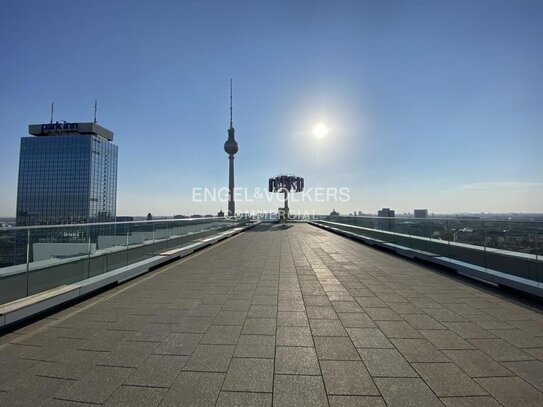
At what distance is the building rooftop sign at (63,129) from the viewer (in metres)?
113

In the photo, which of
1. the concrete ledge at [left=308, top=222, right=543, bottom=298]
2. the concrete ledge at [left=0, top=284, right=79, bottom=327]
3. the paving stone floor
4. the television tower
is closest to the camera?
the paving stone floor

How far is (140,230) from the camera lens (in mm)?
8469

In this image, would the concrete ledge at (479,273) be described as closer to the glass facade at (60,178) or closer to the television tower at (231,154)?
the television tower at (231,154)

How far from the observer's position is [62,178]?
93.8m

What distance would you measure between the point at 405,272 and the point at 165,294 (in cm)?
608

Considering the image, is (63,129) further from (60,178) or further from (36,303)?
(36,303)

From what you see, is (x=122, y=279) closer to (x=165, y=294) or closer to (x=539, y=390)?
(x=165, y=294)

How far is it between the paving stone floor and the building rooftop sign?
13596 centimetres

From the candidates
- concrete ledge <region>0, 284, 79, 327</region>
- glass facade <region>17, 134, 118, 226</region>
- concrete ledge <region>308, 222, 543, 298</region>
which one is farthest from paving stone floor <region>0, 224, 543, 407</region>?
glass facade <region>17, 134, 118, 226</region>

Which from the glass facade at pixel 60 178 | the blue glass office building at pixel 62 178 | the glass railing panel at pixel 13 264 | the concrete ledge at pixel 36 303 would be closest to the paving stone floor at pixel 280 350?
the concrete ledge at pixel 36 303

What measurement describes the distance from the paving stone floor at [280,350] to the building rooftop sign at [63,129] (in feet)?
446

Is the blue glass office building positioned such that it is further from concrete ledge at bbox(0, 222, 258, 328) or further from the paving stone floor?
the paving stone floor

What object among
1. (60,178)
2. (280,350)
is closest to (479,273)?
(280,350)

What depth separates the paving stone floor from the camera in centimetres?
272
